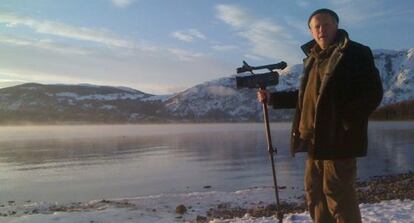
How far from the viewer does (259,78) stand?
23.7 feet

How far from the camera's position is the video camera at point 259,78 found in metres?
7.23

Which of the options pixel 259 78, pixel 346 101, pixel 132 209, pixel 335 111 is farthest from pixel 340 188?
pixel 132 209

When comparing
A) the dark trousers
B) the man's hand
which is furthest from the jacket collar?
the dark trousers

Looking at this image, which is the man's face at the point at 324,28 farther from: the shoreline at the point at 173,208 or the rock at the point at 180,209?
the rock at the point at 180,209

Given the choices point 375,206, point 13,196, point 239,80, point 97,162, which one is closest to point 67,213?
point 13,196

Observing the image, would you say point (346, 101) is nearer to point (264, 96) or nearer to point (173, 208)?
point (264, 96)

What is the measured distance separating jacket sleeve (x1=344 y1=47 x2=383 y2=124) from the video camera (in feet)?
5.82

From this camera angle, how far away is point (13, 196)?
97.9ft

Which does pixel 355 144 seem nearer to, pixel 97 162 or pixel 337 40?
pixel 337 40

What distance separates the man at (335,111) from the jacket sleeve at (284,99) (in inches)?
20.8

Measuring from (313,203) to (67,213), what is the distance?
53.9 ft

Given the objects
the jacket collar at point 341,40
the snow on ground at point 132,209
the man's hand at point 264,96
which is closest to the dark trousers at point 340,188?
the man's hand at point 264,96

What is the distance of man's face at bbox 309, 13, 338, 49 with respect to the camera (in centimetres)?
586

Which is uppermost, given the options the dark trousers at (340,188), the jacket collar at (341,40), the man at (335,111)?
the jacket collar at (341,40)
